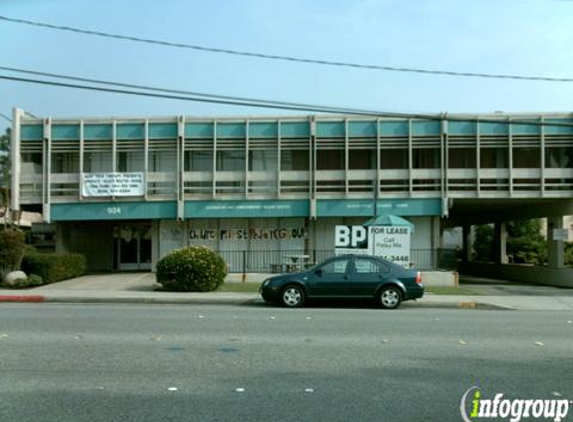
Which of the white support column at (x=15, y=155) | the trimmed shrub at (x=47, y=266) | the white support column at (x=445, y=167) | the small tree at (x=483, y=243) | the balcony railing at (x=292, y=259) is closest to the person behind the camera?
the trimmed shrub at (x=47, y=266)

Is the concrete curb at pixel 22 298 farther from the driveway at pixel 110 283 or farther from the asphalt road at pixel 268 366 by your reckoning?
the asphalt road at pixel 268 366

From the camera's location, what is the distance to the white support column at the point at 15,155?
92.4 ft

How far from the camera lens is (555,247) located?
29.7 metres

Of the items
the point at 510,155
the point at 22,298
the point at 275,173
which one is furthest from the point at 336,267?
the point at 510,155

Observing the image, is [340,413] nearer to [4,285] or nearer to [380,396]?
[380,396]

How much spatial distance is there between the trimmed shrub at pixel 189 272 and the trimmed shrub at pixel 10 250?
515 cm

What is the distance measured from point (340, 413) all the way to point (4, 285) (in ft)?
61.2

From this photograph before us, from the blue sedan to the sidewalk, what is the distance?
1.07 m

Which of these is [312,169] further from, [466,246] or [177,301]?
[466,246]

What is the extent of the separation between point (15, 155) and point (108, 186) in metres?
4.06

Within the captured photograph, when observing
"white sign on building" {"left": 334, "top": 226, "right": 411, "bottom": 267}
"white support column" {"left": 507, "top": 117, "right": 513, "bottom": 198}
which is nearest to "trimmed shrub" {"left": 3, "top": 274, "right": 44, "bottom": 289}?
"white sign on building" {"left": 334, "top": 226, "right": 411, "bottom": 267}

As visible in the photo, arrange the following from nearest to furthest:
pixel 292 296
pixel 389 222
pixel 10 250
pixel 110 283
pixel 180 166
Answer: pixel 292 296
pixel 10 250
pixel 389 222
pixel 110 283
pixel 180 166

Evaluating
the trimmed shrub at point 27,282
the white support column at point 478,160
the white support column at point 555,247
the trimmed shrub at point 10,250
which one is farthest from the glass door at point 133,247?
the white support column at point 555,247

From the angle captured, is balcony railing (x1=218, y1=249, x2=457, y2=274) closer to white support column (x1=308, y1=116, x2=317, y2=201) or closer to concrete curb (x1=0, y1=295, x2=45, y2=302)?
white support column (x1=308, y1=116, x2=317, y2=201)
